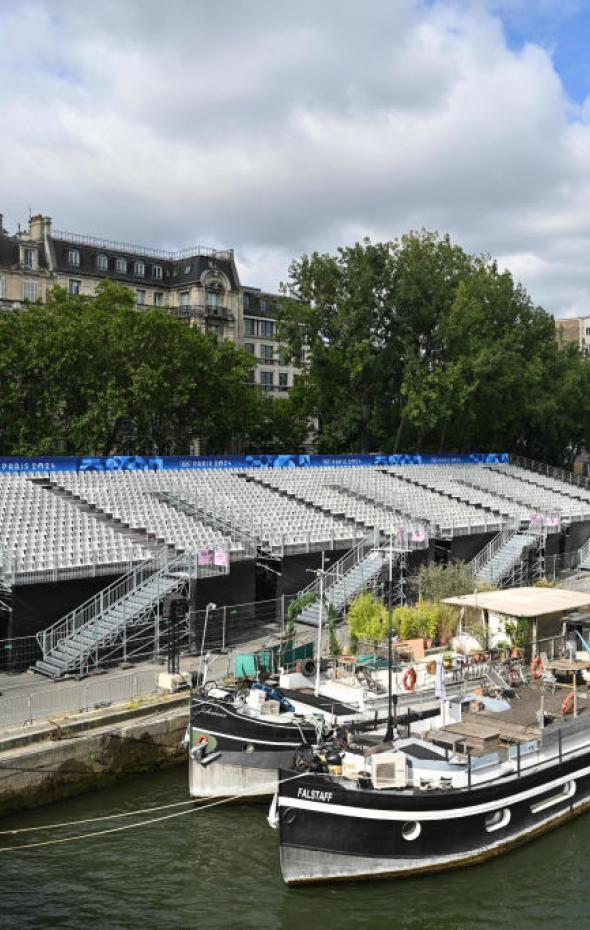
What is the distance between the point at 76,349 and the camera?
4938 cm

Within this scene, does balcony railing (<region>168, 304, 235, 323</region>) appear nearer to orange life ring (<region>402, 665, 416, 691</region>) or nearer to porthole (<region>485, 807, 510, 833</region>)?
orange life ring (<region>402, 665, 416, 691</region>)

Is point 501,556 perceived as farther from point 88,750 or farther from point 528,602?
point 88,750

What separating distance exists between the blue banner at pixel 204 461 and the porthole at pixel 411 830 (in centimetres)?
2780

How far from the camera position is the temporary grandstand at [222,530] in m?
26.8

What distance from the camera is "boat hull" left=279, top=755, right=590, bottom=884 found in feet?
52.1

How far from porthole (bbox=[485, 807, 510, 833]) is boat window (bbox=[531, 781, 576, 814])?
100 cm

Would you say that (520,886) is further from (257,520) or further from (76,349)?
(76,349)

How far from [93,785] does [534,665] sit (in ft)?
39.9

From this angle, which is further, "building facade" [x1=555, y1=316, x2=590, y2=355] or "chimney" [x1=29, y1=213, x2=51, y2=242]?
"building facade" [x1=555, y1=316, x2=590, y2=355]

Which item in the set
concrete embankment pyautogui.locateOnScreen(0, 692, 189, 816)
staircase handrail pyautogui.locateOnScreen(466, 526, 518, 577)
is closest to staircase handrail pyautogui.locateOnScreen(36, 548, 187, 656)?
concrete embankment pyautogui.locateOnScreen(0, 692, 189, 816)

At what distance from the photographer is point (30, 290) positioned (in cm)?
7225

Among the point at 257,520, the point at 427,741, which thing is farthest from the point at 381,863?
the point at 257,520

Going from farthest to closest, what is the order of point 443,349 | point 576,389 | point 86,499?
point 576,389 → point 443,349 → point 86,499

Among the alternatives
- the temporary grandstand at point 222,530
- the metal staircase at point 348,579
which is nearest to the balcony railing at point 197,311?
the temporary grandstand at point 222,530
